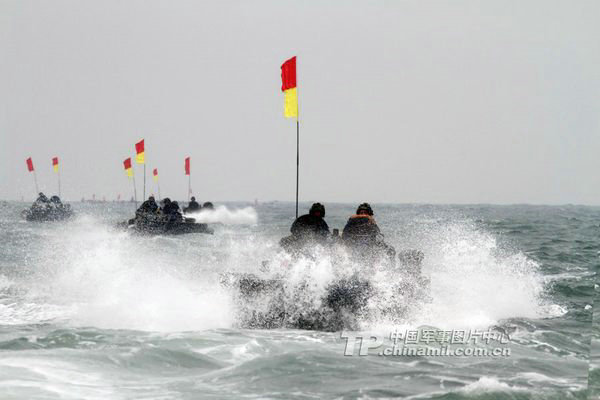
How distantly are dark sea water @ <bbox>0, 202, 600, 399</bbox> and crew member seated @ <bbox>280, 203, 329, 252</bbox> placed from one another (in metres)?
0.40

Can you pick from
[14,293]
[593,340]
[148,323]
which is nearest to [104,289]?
[14,293]

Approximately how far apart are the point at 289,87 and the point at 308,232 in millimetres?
3850

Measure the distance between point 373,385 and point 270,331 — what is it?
3.89 meters

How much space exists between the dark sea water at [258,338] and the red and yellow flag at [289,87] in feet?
12.9

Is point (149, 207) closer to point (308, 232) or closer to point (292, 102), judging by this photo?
point (292, 102)

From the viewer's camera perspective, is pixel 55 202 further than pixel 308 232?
Yes

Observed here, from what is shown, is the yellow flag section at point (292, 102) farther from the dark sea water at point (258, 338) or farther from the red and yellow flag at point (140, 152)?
the red and yellow flag at point (140, 152)

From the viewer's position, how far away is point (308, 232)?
12.4 meters

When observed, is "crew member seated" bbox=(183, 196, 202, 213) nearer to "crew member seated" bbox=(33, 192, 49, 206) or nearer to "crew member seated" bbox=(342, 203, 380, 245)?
"crew member seated" bbox=(33, 192, 49, 206)

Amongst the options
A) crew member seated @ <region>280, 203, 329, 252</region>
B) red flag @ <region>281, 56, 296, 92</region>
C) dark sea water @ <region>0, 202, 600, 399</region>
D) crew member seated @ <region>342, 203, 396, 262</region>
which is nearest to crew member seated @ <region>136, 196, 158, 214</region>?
dark sea water @ <region>0, 202, 600, 399</region>

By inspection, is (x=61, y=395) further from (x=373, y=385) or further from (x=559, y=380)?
(x=559, y=380)

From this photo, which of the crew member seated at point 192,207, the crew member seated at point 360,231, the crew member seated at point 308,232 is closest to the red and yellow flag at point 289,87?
the crew member seated at point 308,232

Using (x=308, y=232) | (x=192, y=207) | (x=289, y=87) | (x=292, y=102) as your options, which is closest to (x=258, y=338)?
(x=308, y=232)

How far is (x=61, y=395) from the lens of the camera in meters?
6.54
